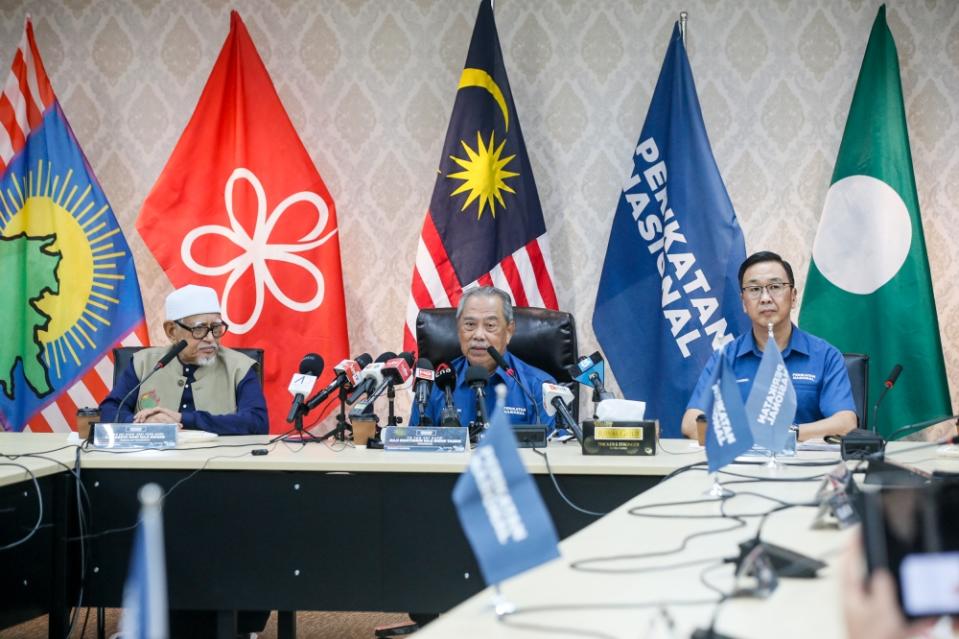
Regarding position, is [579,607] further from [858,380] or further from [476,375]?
[858,380]

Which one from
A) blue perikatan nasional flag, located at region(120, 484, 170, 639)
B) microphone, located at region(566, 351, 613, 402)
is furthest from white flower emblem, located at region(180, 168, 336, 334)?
blue perikatan nasional flag, located at region(120, 484, 170, 639)

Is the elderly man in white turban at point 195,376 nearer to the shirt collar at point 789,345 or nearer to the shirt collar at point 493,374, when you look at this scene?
the shirt collar at point 493,374

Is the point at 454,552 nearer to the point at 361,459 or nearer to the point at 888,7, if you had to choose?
the point at 361,459

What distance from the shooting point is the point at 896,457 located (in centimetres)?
258

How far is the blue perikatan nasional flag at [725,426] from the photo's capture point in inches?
70.6

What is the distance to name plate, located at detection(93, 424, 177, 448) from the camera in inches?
110

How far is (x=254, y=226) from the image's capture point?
429 cm

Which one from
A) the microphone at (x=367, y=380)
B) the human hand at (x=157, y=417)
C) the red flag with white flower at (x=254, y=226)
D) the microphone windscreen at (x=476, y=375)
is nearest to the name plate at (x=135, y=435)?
the human hand at (x=157, y=417)

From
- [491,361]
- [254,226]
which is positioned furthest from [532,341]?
[254,226]

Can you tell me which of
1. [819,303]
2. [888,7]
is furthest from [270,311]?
[888,7]

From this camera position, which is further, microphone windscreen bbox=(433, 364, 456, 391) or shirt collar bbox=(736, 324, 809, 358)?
shirt collar bbox=(736, 324, 809, 358)

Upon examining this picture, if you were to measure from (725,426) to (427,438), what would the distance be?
110cm

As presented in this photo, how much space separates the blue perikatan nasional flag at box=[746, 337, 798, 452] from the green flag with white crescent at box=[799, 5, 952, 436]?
73.4 inches

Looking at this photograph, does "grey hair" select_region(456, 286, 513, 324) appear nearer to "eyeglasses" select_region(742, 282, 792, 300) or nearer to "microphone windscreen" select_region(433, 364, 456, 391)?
"microphone windscreen" select_region(433, 364, 456, 391)
